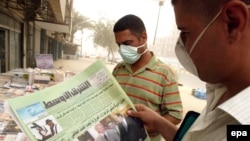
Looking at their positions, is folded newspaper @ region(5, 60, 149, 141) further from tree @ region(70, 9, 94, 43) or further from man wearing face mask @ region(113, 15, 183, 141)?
tree @ region(70, 9, 94, 43)

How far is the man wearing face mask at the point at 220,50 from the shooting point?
56cm

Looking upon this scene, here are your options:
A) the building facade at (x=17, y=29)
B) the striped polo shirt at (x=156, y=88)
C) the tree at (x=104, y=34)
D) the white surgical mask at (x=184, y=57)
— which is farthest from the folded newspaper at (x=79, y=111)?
the tree at (x=104, y=34)

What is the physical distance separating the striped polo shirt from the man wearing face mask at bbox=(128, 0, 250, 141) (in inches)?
30.3

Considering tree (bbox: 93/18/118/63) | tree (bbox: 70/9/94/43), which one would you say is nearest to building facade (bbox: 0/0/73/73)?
tree (bbox: 93/18/118/63)

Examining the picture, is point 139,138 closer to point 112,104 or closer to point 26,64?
point 112,104

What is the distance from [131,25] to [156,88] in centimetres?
51

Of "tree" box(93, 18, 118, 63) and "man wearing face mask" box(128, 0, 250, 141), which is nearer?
"man wearing face mask" box(128, 0, 250, 141)

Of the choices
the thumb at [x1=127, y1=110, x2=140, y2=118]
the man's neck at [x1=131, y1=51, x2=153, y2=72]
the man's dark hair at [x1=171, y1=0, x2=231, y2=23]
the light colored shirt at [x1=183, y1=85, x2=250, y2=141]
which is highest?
the man's dark hair at [x1=171, y1=0, x2=231, y2=23]

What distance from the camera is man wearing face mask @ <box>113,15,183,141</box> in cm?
149

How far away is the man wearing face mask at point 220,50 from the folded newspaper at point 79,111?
13.4 inches

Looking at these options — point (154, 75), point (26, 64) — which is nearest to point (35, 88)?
point (154, 75)

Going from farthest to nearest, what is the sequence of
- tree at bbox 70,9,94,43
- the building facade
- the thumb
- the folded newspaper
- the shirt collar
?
tree at bbox 70,9,94,43, the building facade, the thumb, the folded newspaper, the shirt collar

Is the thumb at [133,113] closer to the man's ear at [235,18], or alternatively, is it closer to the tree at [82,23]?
the man's ear at [235,18]

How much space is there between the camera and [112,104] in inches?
38.8
